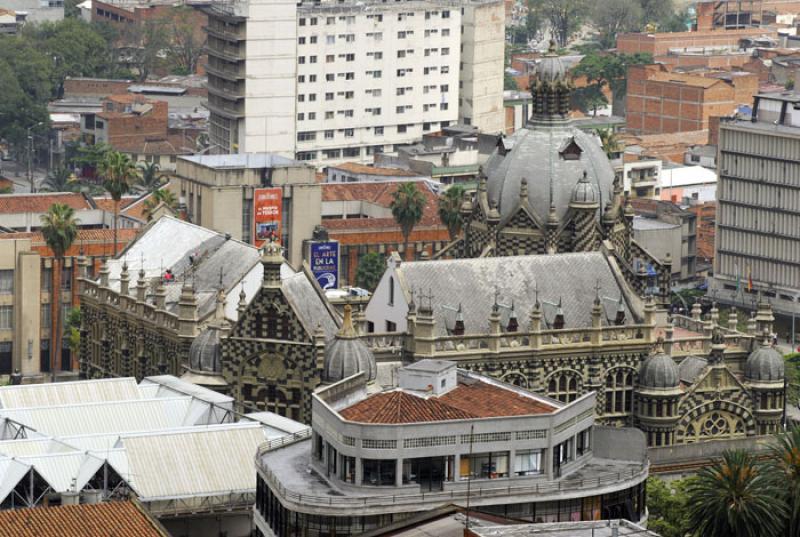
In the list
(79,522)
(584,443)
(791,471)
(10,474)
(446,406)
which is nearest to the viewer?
(79,522)

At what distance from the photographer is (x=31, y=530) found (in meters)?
169

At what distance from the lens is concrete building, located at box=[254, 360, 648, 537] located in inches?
6757

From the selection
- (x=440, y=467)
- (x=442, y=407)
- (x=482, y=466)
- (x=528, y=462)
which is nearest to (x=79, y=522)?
(x=440, y=467)

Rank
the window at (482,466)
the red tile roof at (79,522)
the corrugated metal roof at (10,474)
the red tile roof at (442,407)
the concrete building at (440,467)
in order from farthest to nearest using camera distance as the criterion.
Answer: the corrugated metal roof at (10,474) < the red tile roof at (442,407) < the window at (482,466) < the concrete building at (440,467) < the red tile roof at (79,522)

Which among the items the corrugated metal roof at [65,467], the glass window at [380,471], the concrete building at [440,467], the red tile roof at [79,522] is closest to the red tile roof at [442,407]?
the concrete building at [440,467]

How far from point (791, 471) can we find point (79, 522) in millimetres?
39606

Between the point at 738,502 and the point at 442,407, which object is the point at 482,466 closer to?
the point at 442,407

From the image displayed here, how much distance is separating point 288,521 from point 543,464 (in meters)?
14.7

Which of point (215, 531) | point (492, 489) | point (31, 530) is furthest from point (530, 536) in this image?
point (215, 531)

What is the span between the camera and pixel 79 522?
561 feet

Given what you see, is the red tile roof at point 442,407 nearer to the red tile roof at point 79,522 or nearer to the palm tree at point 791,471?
the red tile roof at point 79,522

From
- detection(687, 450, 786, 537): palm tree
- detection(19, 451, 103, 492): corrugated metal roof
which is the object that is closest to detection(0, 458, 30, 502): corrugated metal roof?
detection(19, 451, 103, 492): corrugated metal roof

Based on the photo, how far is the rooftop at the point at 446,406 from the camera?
576ft

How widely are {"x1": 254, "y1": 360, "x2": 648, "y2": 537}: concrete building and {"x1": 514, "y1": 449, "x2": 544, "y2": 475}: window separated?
6 cm
